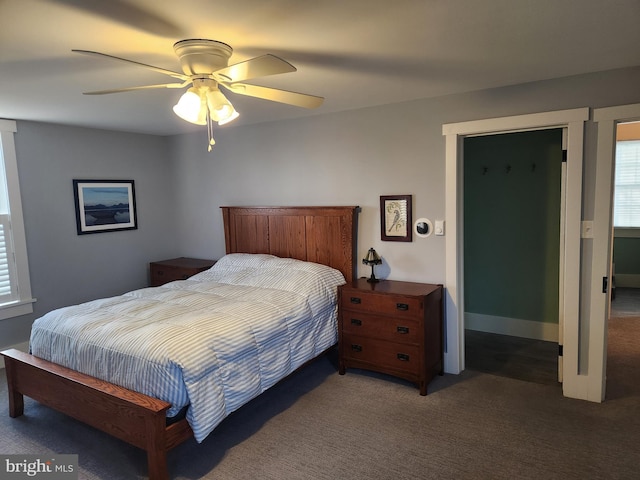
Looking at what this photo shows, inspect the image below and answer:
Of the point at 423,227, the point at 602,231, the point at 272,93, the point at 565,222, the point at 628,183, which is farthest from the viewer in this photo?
the point at 628,183

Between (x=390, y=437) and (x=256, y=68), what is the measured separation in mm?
2254

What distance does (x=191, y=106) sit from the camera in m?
2.08

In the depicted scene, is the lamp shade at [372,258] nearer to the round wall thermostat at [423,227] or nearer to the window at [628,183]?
the round wall thermostat at [423,227]

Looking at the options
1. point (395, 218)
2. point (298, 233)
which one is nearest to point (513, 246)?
point (395, 218)

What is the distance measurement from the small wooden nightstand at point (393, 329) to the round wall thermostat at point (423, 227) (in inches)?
16.9

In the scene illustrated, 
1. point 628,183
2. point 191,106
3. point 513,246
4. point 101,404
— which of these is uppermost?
point 191,106

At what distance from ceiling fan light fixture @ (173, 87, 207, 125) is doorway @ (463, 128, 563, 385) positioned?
2.86 metres

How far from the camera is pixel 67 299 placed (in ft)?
14.1

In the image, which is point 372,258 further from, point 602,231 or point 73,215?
point 73,215

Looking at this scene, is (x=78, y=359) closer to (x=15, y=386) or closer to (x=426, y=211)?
(x=15, y=386)

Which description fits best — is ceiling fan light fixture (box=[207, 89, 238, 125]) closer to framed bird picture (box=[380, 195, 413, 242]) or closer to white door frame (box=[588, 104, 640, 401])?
framed bird picture (box=[380, 195, 413, 242])

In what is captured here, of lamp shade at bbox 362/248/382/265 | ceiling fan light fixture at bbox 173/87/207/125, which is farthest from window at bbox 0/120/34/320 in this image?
lamp shade at bbox 362/248/382/265

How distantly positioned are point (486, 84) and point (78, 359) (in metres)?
3.32

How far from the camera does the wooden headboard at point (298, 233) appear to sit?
3875mm
